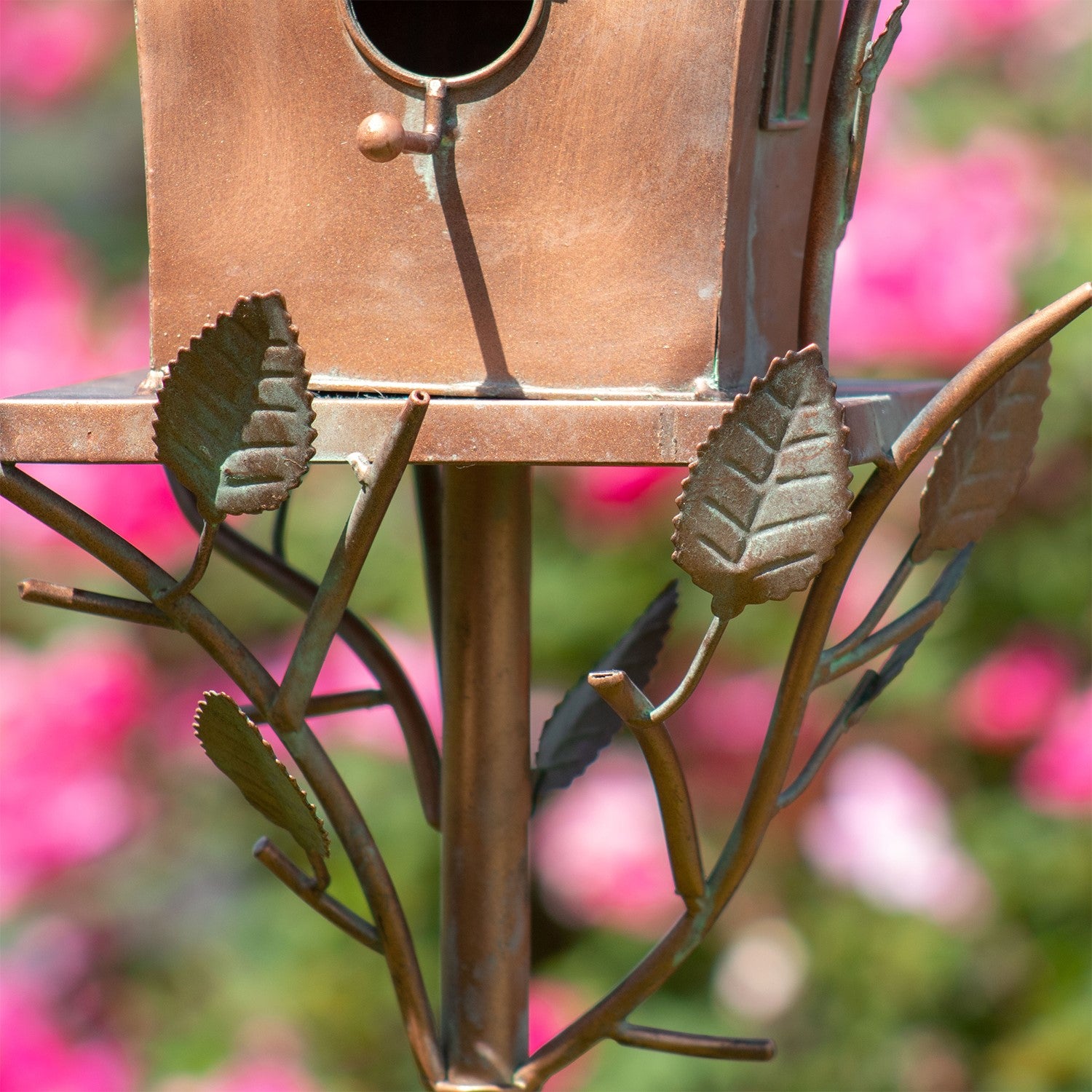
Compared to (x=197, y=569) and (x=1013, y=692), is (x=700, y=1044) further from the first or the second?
(x=1013, y=692)

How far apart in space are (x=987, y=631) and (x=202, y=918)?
37.1 inches

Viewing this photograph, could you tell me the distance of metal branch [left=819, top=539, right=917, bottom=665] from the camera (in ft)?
1.91

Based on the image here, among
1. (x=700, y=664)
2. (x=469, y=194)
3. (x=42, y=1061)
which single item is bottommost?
(x=42, y=1061)

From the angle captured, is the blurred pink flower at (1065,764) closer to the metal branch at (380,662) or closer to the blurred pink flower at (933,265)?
the blurred pink flower at (933,265)

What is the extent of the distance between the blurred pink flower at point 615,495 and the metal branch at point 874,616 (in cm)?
71

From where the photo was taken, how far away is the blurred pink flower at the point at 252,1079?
1.37 m

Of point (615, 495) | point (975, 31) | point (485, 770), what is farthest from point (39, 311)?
point (485, 770)

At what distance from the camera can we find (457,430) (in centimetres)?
51

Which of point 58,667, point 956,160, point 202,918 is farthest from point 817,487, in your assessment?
point 202,918

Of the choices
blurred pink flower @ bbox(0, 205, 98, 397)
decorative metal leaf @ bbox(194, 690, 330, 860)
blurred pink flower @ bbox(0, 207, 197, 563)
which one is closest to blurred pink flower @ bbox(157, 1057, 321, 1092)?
blurred pink flower @ bbox(0, 207, 197, 563)

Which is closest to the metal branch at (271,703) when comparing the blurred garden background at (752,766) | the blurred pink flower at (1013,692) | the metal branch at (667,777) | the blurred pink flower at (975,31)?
the metal branch at (667,777)

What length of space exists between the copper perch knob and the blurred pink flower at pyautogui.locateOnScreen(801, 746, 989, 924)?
1.01 meters

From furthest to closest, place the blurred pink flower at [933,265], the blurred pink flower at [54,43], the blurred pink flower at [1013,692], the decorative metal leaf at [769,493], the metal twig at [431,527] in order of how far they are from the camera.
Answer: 1. the blurred pink flower at [54,43]
2. the blurred pink flower at [1013,692]
3. the blurred pink flower at [933,265]
4. the metal twig at [431,527]
5. the decorative metal leaf at [769,493]

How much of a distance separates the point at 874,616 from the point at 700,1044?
0.19 meters
